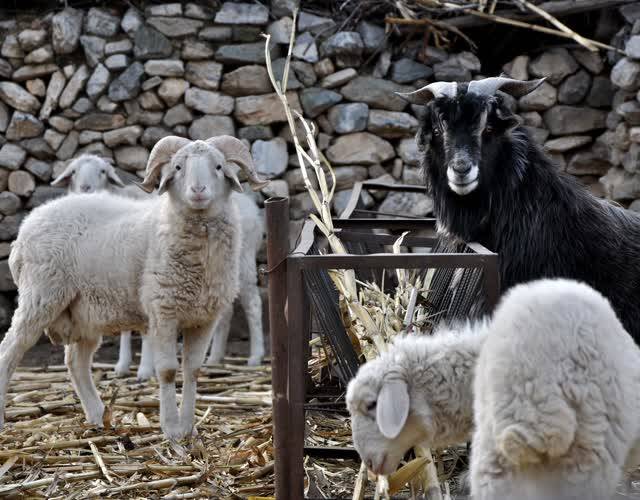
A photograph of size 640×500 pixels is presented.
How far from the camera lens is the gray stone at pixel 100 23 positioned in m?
8.80

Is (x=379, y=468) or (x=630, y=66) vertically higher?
(x=630, y=66)

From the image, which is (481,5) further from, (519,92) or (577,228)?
(577,228)

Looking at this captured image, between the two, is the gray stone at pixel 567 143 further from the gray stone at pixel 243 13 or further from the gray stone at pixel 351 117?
the gray stone at pixel 243 13

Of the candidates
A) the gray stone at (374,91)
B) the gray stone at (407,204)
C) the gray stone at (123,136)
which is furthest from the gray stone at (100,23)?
the gray stone at (407,204)

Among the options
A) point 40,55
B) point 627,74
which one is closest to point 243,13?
point 40,55

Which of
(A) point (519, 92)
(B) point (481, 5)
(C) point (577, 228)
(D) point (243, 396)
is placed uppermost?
(B) point (481, 5)

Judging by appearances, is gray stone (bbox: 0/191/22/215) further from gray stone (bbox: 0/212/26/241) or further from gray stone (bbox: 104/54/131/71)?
gray stone (bbox: 104/54/131/71)

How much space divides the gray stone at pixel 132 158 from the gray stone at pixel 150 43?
0.95 metres

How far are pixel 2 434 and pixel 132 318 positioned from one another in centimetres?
104

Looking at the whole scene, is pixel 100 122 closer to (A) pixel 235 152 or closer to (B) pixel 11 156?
(B) pixel 11 156

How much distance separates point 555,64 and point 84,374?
5237 mm

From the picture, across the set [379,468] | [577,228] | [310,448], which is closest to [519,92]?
[577,228]

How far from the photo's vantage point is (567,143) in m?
8.30

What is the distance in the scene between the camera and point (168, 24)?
28.6 ft
